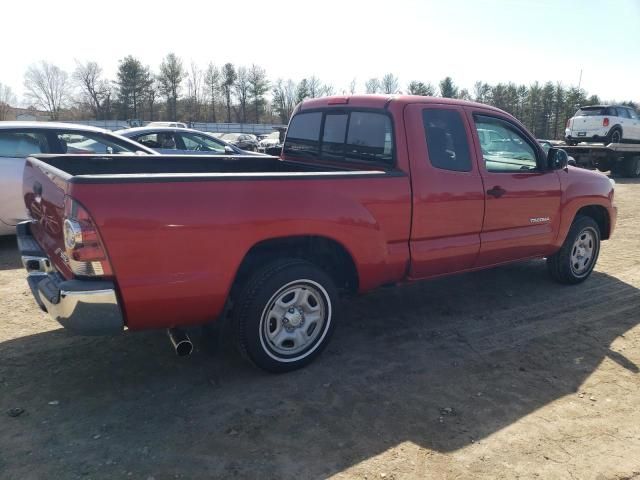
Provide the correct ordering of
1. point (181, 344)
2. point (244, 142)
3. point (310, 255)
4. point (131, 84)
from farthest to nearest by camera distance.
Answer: point (131, 84)
point (244, 142)
point (310, 255)
point (181, 344)

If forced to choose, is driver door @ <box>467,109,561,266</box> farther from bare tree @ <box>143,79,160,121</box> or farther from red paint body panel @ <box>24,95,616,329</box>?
bare tree @ <box>143,79,160,121</box>

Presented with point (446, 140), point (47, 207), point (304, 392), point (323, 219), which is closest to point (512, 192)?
point (446, 140)

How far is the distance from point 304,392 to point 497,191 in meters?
2.54

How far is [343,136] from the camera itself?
454cm

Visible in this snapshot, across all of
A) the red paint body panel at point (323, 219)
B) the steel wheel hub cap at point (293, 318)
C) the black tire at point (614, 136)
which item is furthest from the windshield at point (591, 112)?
the steel wheel hub cap at point (293, 318)

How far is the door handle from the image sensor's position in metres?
4.46

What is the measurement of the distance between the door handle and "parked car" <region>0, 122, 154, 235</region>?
4.57 m

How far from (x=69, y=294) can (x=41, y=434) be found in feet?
2.77

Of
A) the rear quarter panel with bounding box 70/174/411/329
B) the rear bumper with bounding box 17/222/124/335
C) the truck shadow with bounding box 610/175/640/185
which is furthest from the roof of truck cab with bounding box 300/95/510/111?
the truck shadow with bounding box 610/175/640/185

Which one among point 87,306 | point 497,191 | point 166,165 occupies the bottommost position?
point 87,306

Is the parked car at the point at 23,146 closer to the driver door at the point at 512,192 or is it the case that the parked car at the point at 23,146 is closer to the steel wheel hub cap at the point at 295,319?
the steel wheel hub cap at the point at 295,319

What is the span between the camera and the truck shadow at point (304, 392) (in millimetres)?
2717

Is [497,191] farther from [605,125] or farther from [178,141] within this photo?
[605,125]

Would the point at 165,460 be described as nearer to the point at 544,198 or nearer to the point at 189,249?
the point at 189,249
